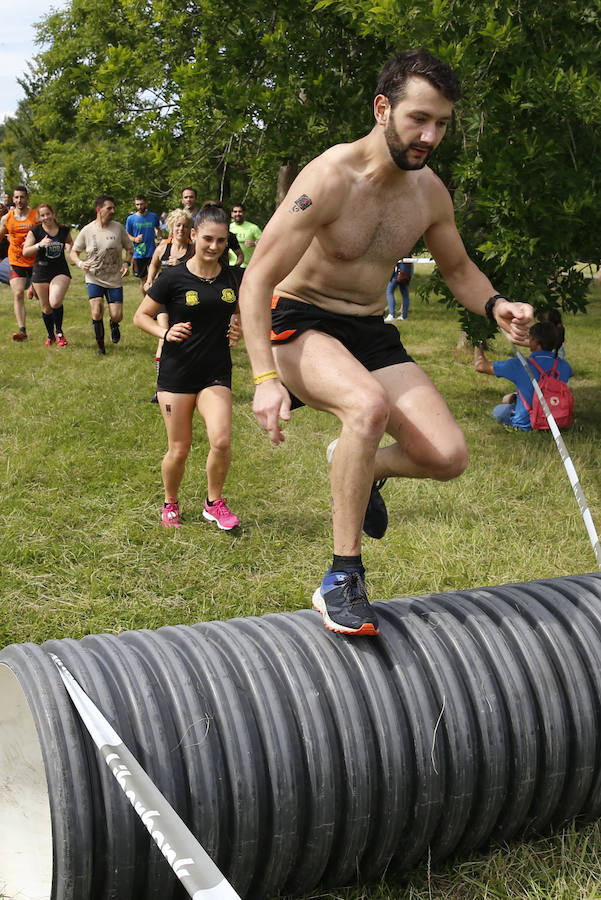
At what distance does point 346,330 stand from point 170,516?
3320 mm

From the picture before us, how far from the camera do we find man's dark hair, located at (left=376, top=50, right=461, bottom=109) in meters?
3.55

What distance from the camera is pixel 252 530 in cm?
697

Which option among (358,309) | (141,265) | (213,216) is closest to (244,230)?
(141,265)

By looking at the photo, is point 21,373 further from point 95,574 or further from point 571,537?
point 571,537

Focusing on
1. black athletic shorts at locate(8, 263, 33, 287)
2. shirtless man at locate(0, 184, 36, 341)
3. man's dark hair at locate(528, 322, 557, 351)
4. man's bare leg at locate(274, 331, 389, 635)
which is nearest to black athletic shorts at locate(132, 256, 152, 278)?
shirtless man at locate(0, 184, 36, 341)

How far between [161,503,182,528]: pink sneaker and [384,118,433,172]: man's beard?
12.6 ft

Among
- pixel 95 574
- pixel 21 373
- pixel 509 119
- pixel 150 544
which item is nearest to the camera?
pixel 95 574

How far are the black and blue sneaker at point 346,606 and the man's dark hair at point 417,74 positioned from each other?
1819 millimetres

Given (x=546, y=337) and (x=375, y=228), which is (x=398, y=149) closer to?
(x=375, y=228)

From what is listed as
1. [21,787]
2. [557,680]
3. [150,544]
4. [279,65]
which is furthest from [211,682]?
[279,65]

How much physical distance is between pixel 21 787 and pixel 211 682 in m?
0.93

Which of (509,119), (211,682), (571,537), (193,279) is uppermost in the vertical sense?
(509,119)

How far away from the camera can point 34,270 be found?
14.1 metres

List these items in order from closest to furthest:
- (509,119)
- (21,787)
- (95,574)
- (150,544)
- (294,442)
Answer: (21,787) → (95,574) → (150,544) → (509,119) → (294,442)
